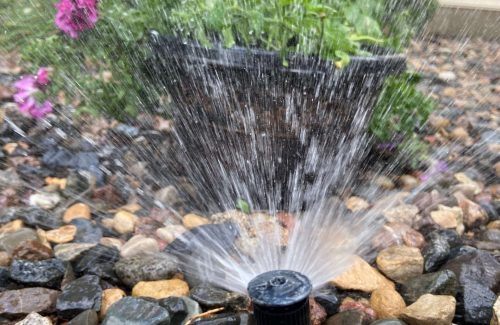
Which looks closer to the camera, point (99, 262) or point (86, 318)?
point (86, 318)

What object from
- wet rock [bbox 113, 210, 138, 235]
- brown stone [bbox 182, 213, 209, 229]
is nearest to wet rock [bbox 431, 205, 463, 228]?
brown stone [bbox 182, 213, 209, 229]

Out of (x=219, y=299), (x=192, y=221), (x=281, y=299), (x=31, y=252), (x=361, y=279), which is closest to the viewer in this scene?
(x=281, y=299)

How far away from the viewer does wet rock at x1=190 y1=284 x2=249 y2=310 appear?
5.06 feet

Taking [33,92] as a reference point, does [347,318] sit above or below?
below

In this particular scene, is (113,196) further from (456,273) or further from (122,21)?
(456,273)

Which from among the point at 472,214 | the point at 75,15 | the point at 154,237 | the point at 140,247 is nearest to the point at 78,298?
the point at 140,247

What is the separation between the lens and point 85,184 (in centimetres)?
225

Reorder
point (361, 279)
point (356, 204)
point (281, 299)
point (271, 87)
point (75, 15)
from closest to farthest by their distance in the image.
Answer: point (281, 299), point (361, 279), point (271, 87), point (356, 204), point (75, 15)

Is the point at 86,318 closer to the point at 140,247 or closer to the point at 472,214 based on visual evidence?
the point at 140,247

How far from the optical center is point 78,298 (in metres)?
1.56

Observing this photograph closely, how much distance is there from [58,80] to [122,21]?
0.50 m

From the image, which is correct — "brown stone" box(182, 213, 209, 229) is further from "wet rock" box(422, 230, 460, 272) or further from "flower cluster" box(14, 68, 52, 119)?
"flower cluster" box(14, 68, 52, 119)

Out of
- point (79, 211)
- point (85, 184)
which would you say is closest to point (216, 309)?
point (79, 211)

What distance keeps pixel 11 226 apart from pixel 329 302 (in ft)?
3.67
